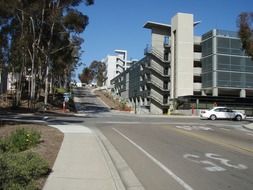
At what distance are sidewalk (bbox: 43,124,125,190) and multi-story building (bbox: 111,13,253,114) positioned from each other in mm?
55440

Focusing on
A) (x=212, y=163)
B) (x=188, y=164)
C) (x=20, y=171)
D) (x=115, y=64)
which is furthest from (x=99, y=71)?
(x=20, y=171)

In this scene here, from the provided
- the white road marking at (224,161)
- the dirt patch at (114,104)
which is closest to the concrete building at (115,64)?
the dirt patch at (114,104)

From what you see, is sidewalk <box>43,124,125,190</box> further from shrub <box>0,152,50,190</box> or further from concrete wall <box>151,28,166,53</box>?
concrete wall <box>151,28,166,53</box>

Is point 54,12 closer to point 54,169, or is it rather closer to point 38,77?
point 38,77

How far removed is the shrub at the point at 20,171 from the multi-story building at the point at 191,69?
59988 millimetres

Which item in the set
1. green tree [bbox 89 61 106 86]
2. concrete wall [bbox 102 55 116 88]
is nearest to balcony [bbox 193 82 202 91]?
green tree [bbox 89 61 106 86]

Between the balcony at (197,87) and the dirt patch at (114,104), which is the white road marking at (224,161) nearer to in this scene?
the dirt patch at (114,104)

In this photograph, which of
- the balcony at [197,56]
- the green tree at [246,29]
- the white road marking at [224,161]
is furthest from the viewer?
the balcony at [197,56]

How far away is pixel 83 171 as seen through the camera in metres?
10.4

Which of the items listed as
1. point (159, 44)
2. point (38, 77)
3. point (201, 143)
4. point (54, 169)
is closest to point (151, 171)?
point (54, 169)

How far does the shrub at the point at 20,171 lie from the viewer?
749cm

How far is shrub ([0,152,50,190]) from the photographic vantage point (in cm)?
749

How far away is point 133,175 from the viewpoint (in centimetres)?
1070

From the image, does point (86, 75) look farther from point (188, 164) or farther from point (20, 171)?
point (20, 171)
